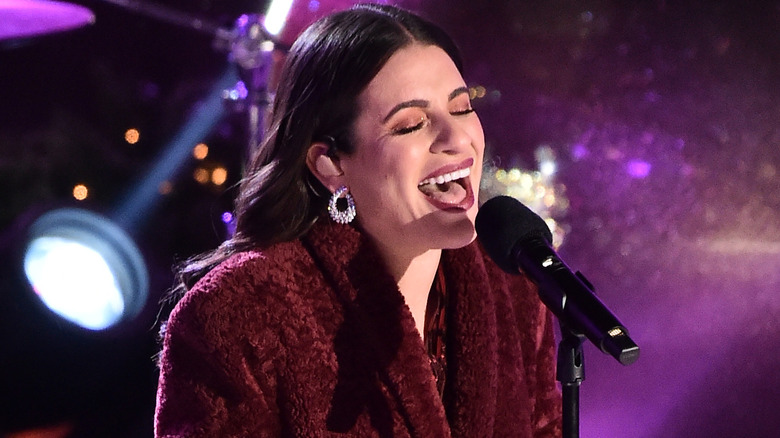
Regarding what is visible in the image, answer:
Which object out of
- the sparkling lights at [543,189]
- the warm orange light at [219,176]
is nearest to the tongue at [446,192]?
the sparkling lights at [543,189]

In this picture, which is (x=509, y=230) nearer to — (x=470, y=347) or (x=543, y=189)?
(x=470, y=347)

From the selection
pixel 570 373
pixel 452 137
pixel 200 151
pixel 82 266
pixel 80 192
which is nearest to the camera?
pixel 570 373

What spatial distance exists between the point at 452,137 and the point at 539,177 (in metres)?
1.62

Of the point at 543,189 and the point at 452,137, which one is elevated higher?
the point at 543,189

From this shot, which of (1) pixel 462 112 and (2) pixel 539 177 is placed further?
(2) pixel 539 177

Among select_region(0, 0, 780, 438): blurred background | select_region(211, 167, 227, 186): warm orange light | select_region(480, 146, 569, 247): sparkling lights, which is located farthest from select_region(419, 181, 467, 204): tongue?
select_region(211, 167, 227, 186): warm orange light

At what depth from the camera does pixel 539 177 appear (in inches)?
110

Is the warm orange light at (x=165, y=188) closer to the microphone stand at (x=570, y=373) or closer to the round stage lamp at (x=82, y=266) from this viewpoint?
the round stage lamp at (x=82, y=266)

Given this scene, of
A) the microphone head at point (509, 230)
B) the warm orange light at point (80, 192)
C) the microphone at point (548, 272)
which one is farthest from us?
the warm orange light at point (80, 192)

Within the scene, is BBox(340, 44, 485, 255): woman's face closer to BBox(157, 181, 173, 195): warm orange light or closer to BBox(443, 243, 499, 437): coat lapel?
BBox(443, 243, 499, 437): coat lapel

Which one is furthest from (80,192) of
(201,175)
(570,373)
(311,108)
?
(570,373)

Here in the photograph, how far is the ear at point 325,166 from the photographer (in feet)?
4.52

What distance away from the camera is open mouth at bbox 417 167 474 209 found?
Answer: 1.26 metres

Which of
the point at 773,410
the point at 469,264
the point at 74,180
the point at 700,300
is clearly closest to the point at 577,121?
the point at 700,300
